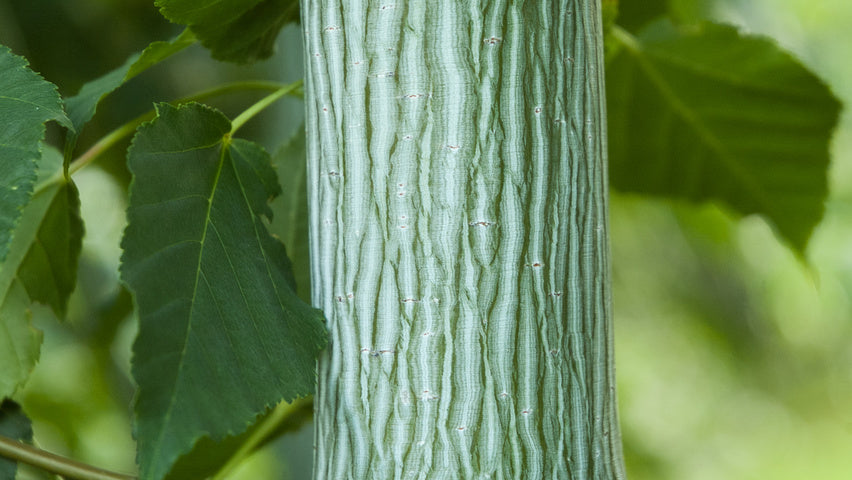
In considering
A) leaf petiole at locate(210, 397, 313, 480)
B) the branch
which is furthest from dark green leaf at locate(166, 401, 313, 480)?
the branch

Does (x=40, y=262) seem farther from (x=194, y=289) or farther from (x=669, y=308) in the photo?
(x=669, y=308)

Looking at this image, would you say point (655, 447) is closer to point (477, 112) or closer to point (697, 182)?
point (697, 182)

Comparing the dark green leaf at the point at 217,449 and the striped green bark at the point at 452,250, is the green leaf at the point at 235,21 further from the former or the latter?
the dark green leaf at the point at 217,449

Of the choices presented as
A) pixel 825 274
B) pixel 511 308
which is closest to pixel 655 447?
pixel 825 274

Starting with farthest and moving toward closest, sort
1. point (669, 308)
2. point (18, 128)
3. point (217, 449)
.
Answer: point (669, 308) → point (217, 449) → point (18, 128)

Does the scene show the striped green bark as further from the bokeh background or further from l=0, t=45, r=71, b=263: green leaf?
the bokeh background

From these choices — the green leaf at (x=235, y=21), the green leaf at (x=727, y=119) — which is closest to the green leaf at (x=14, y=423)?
the green leaf at (x=235, y=21)

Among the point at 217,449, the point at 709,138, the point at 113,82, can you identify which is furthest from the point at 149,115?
the point at 709,138
